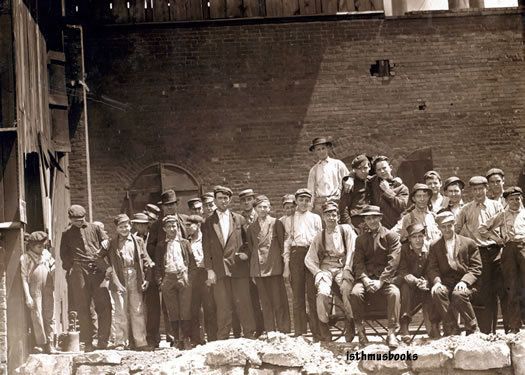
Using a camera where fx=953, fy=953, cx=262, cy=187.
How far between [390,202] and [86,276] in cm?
405

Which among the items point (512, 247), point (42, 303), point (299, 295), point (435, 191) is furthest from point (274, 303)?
point (512, 247)

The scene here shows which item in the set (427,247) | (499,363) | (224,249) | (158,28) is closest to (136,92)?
(158,28)

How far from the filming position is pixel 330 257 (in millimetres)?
11648

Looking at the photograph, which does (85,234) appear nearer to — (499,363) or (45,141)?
(45,141)

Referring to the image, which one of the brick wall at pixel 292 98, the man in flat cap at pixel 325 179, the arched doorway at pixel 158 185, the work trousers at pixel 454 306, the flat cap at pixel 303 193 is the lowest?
the work trousers at pixel 454 306

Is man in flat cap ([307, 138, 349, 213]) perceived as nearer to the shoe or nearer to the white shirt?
the white shirt

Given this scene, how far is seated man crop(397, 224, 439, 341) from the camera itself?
11.3 m

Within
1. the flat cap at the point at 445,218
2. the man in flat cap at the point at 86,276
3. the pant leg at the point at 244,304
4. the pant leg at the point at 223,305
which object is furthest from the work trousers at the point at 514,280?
the man in flat cap at the point at 86,276

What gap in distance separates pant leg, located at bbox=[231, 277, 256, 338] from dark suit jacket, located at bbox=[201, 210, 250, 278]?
4.0 inches

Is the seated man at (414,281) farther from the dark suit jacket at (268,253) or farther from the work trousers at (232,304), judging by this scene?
the work trousers at (232,304)

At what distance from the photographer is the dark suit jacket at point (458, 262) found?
11.3 meters

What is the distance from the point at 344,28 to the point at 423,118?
2218mm

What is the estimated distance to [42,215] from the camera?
13.4 metres

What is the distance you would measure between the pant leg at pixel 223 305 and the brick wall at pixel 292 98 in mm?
5205
